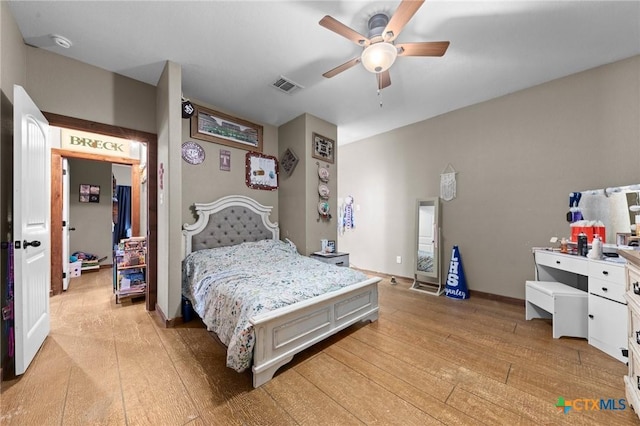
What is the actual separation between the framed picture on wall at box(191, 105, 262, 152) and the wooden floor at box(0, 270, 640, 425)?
95.6 inches

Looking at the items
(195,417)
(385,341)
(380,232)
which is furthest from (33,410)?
(380,232)

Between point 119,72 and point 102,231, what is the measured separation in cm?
394

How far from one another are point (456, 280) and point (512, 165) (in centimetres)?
172

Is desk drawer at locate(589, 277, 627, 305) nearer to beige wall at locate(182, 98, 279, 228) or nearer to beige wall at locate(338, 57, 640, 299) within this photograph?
beige wall at locate(338, 57, 640, 299)

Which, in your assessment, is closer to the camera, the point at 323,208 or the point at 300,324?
the point at 300,324

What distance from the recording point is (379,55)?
192 cm

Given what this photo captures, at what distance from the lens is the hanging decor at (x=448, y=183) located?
3.74 metres

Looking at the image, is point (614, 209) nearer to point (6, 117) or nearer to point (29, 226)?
point (29, 226)

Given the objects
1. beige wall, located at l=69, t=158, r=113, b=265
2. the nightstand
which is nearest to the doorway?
beige wall, located at l=69, t=158, r=113, b=265

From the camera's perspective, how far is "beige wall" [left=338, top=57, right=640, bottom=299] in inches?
102

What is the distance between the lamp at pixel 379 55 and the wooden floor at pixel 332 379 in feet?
7.78

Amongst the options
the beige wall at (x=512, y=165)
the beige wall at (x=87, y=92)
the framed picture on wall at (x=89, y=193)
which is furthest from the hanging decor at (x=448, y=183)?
the framed picture on wall at (x=89, y=193)

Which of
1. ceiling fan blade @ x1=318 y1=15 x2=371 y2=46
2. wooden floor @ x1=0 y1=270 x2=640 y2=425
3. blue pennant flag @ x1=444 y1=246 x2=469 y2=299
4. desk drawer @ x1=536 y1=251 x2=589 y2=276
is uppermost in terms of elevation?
ceiling fan blade @ x1=318 y1=15 x2=371 y2=46

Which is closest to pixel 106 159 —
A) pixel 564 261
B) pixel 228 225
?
pixel 228 225
